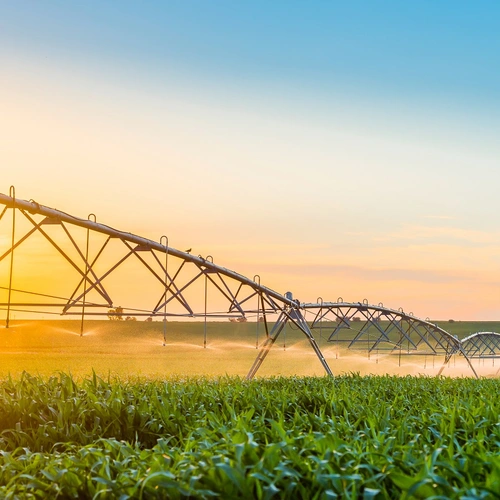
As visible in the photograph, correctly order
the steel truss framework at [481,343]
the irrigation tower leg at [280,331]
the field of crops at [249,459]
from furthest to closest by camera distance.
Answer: the steel truss framework at [481,343] < the irrigation tower leg at [280,331] < the field of crops at [249,459]

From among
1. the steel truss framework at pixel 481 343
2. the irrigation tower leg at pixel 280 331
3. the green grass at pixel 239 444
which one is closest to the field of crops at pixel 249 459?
the green grass at pixel 239 444

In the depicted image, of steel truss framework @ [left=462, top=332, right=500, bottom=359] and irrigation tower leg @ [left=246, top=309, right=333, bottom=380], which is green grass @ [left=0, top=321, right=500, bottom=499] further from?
steel truss framework @ [left=462, top=332, right=500, bottom=359]

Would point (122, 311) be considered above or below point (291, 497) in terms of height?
above

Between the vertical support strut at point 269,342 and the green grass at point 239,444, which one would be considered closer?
the green grass at point 239,444

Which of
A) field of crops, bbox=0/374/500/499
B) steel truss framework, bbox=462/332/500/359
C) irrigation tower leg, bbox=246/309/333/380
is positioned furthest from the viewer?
steel truss framework, bbox=462/332/500/359

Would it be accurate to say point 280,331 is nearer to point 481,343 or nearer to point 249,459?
point 249,459

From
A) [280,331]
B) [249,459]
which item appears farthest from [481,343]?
[249,459]

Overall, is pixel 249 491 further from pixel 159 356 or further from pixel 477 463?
pixel 159 356

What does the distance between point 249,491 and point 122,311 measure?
38.5ft

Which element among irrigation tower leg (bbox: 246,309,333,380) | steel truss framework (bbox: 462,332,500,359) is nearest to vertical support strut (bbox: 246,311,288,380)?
irrigation tower leg (bbox: 246,309,333,380)

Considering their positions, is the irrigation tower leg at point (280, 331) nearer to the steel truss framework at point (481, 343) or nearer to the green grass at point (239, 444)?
the green grass at point (239, 444)

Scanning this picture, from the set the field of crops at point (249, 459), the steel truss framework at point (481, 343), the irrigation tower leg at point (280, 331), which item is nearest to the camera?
the field of crops at point (249, 459)

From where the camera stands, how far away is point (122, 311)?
15.5 meters

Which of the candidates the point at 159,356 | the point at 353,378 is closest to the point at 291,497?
the point at 353,378
